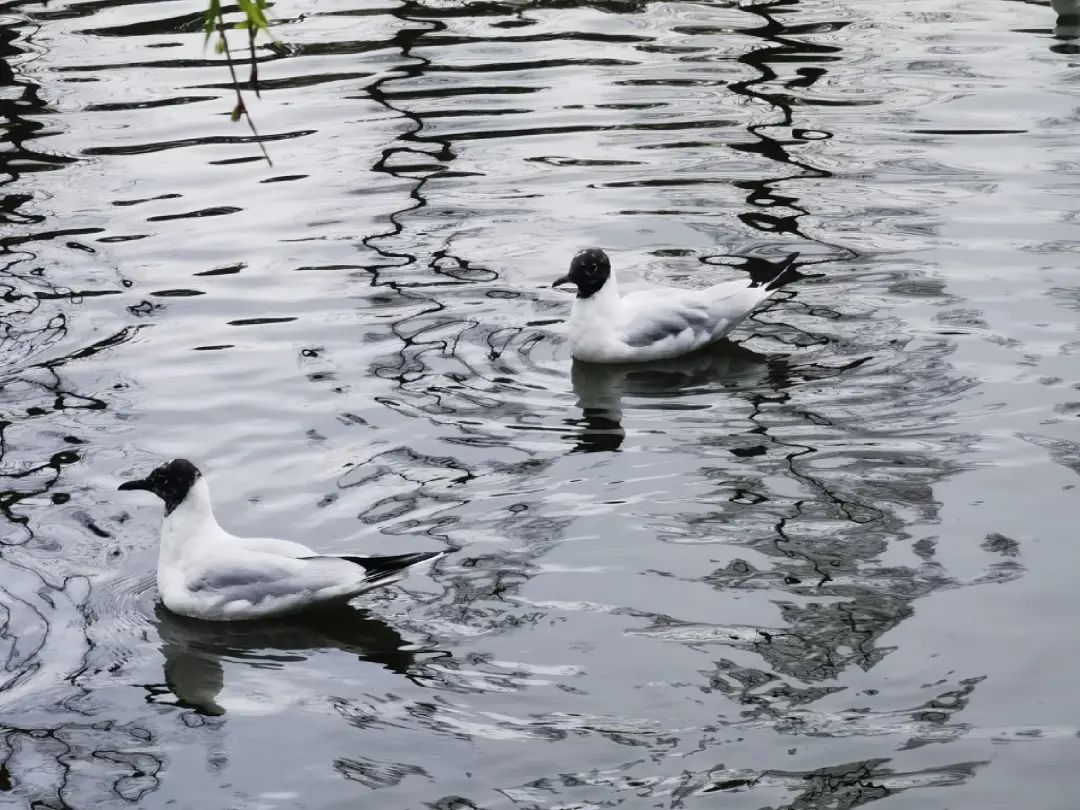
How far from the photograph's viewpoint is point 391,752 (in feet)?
24.0

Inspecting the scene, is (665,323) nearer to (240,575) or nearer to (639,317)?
(639,317)

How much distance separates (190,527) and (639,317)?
3.86 meters

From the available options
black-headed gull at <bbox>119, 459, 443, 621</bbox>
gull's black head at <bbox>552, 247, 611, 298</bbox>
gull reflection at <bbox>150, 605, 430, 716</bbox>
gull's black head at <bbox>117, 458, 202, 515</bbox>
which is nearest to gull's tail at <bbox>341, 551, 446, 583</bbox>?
black-headed gull at <bbox>119, 459, 443, 621</bbox>

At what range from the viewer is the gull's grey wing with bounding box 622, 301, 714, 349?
38.1ft

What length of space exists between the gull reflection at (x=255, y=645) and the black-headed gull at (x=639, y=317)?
11.2 ft

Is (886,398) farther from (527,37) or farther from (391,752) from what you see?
(527,37)

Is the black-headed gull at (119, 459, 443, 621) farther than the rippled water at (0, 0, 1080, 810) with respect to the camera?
Yes

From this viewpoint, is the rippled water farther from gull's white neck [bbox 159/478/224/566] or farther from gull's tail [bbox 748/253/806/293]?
gull's white neck [bbox 159/478/224/566]

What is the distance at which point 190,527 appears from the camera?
28.7 ft

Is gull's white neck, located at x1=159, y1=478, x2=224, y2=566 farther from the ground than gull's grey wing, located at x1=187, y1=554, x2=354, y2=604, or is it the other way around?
gull's white neck, located at x1=159, y1=478, x2=224, y2=566

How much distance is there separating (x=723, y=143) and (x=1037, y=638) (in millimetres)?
8371

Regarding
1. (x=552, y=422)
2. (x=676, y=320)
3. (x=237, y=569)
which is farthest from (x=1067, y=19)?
(x=237, y=569)

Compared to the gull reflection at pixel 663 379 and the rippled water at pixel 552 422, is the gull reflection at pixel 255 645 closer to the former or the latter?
the rippled water at pixel 552 422

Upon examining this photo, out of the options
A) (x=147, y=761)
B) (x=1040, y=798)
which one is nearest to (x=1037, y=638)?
(x=1040, y=798)
